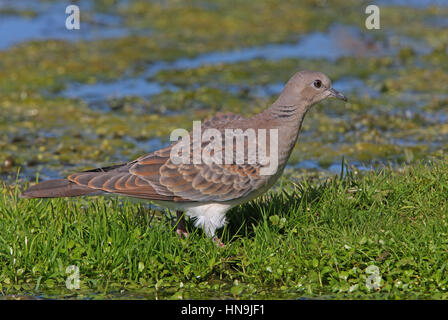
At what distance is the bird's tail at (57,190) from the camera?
625 cm

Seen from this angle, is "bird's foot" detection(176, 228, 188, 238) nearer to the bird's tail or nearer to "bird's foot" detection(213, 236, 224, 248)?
"bird's foot" detection(213, 236, 224, 248)

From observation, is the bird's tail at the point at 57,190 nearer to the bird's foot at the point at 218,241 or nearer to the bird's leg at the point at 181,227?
the bird's leg at the point at 181,227

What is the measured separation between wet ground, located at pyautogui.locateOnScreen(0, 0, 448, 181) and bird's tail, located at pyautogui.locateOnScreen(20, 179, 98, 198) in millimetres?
2019

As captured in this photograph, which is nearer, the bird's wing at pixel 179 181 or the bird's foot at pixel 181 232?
the bird's wing at pixel 179 181

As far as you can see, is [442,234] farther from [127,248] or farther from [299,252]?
[127,248]

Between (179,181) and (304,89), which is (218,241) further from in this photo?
(304,89)

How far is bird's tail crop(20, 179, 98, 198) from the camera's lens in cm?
625

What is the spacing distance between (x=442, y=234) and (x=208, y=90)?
6493mm

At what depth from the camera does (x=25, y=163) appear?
938 centimetres

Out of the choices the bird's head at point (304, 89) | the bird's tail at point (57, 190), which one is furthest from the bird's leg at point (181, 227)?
the bird's head at point (304, 89)

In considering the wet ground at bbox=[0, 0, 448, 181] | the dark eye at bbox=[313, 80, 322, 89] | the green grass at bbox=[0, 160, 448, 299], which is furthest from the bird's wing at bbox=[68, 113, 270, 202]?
the wet ground at bbox=[0, 0, 448, 181]

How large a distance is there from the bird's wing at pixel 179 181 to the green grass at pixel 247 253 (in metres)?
0.26

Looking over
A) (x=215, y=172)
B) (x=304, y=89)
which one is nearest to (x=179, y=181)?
(x=215, y=172)

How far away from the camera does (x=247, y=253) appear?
6184 millimetres
